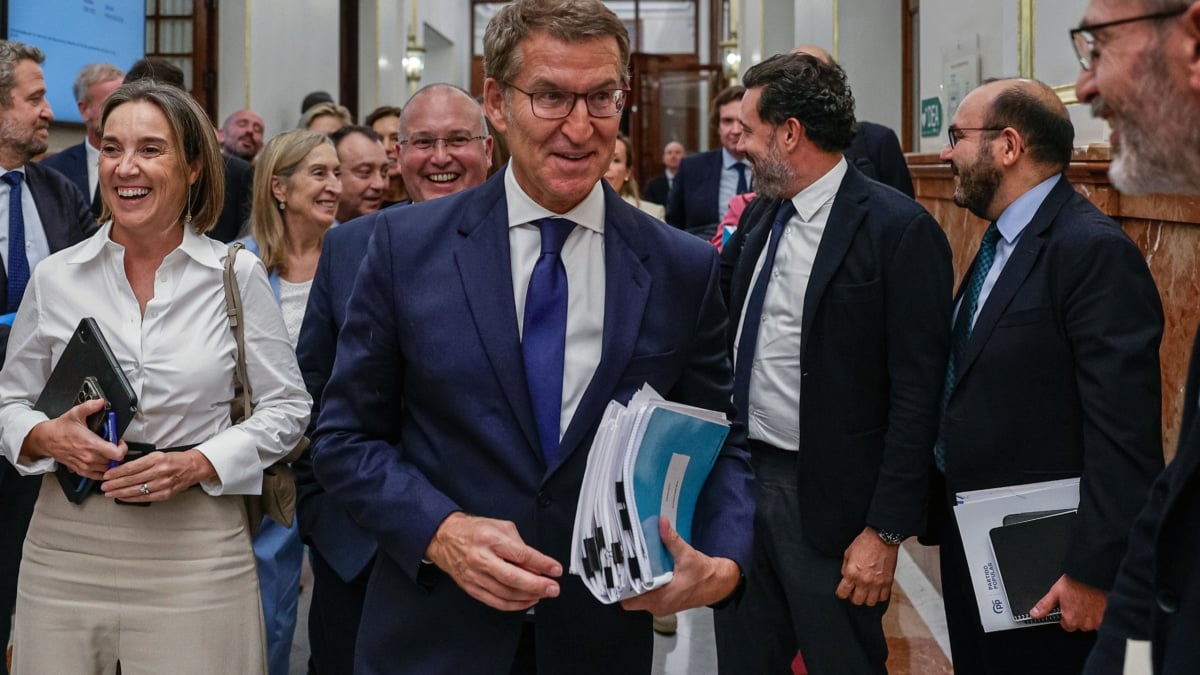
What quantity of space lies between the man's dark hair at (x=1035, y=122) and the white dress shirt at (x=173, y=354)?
6.02ft

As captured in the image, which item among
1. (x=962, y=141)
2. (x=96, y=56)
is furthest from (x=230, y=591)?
(x=96, y=56)

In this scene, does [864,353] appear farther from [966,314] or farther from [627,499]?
[627,499]

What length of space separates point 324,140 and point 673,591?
3060 mm

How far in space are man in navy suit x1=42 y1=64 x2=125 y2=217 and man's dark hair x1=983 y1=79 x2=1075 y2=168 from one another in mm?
3561

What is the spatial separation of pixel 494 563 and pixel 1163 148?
39.8 inches

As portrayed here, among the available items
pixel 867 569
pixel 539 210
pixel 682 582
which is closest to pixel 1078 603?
pixel 867 569

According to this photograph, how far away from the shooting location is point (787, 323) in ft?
A: 11.0

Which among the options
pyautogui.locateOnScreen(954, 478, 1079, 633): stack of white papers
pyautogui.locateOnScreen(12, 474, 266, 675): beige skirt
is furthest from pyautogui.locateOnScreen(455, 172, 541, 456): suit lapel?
pyautogui.locateOnScreen(954, 478, 1079, 633): stack of white papers

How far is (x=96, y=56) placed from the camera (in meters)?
8.17

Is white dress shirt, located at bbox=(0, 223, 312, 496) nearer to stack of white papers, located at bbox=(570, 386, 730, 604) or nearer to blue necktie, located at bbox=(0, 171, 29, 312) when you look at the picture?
blue necktie, located at bbox=(0, 171, 29, 312)

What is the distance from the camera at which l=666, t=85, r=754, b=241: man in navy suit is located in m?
7.11

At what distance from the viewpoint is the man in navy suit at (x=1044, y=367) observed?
267 cm

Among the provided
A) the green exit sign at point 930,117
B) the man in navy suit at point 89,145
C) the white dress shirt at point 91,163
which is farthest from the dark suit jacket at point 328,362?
the green exit sign at point 930,117

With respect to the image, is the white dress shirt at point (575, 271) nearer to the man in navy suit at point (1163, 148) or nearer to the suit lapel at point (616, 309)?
the suit lapel at point (616, 309)
